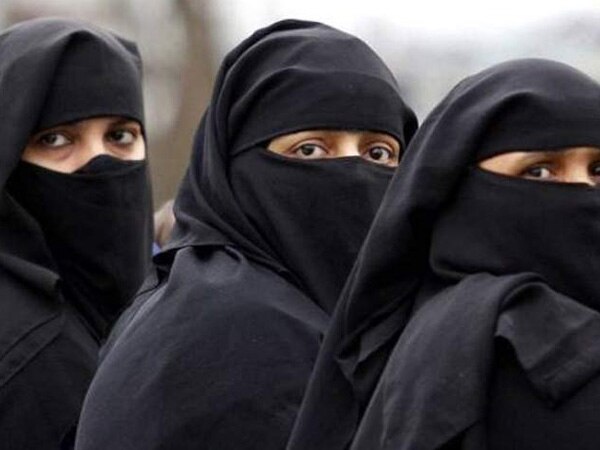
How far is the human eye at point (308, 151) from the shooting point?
5.30m

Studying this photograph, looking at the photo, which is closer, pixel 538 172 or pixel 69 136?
pixel 538 172

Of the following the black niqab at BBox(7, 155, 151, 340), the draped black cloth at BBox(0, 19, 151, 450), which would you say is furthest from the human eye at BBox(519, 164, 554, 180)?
the black niqab at BBox(7, 155, 151, 340)

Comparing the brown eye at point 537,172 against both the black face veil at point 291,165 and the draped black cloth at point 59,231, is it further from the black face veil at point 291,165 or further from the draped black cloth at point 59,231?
the draped black cloth at point 59,231

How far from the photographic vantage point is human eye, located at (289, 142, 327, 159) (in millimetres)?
5297

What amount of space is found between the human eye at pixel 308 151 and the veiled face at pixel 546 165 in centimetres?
98

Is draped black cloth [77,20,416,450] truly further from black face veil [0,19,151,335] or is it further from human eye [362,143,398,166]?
black face veil [0,19,151,335]

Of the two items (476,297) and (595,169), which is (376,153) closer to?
(595,169)

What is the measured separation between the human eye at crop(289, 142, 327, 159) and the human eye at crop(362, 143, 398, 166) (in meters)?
0.10

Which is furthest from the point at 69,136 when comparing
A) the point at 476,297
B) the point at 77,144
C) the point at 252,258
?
the point at 476,297

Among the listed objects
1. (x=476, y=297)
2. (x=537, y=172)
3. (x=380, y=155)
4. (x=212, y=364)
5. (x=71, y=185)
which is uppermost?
(x=537, y=172)

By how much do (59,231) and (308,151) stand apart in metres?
0.87

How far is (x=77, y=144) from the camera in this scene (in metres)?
5.95

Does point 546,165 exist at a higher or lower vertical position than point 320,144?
higher

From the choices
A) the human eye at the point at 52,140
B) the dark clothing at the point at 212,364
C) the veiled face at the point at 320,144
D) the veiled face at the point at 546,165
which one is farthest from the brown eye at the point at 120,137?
the veiled face at the point at 546,165
